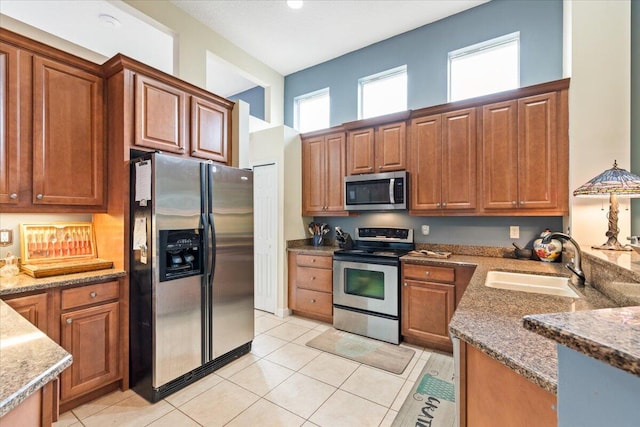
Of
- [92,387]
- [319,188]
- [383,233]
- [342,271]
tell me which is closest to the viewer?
[92,387]

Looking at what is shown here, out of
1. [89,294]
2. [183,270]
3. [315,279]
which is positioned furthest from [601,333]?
[315,279]

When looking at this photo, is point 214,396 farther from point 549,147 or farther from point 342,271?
point 549,147

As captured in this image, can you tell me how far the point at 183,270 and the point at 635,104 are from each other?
3.59 metres

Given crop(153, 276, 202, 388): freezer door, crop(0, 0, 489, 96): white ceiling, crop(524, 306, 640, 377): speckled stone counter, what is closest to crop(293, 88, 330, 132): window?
crop(0, 0, 489, 96): white ceiling

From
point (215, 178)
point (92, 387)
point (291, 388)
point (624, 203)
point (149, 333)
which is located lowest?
point (291, 388)

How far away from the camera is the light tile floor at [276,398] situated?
1.90 m

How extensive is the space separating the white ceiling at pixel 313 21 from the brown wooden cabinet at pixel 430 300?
2.76 meters

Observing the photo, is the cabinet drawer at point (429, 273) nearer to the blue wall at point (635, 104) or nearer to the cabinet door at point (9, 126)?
the blue wall at point (635, 104)

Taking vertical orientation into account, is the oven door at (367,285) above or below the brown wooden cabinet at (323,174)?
below

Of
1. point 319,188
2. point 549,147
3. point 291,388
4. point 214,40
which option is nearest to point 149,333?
point 291,388

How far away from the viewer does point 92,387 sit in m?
2.04

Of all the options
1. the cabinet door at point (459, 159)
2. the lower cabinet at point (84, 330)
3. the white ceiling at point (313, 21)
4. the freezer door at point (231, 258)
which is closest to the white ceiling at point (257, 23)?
the white ceiling at point (313, 21)

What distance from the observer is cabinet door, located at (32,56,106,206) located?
2.03 m

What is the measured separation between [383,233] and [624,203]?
2.09 meters
